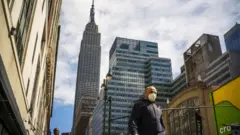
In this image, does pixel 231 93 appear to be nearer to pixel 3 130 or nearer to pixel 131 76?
pixel 3 130

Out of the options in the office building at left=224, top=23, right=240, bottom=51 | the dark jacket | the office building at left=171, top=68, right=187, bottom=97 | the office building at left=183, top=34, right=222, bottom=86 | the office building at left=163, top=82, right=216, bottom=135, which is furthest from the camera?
the office building at left=171, top=68, right=187, bottom=97

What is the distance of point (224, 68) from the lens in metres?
108

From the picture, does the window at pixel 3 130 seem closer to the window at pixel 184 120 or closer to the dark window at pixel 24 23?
the dark window at pixel 24 23

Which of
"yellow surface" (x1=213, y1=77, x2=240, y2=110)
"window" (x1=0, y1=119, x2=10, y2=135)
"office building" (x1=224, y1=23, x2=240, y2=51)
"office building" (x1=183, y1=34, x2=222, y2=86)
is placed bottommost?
"window" (x1=0, y1=119, x2=10, y2=135)

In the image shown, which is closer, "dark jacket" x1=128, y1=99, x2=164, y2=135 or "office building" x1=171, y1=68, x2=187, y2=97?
"dark jacket" x1=128, y1=99, x2=164, y2=135

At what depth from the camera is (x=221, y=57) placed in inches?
4365

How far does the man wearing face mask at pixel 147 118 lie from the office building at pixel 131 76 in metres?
143

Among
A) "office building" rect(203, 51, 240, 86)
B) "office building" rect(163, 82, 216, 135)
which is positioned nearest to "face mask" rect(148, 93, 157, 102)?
"office building" rect(163, 82, 216, 135)

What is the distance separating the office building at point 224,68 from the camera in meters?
104

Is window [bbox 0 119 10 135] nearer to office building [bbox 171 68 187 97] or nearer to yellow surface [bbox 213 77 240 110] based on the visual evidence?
yellow surface [bbox 213 77 240 110]

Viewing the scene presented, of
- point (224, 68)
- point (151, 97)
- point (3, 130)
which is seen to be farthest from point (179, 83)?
point (151, 97)

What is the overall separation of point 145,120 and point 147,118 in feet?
0.20

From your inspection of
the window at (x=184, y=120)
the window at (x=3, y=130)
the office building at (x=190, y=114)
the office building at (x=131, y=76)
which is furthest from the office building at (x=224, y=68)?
the window at (x=3, y=130)

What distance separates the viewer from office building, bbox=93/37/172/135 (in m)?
151
